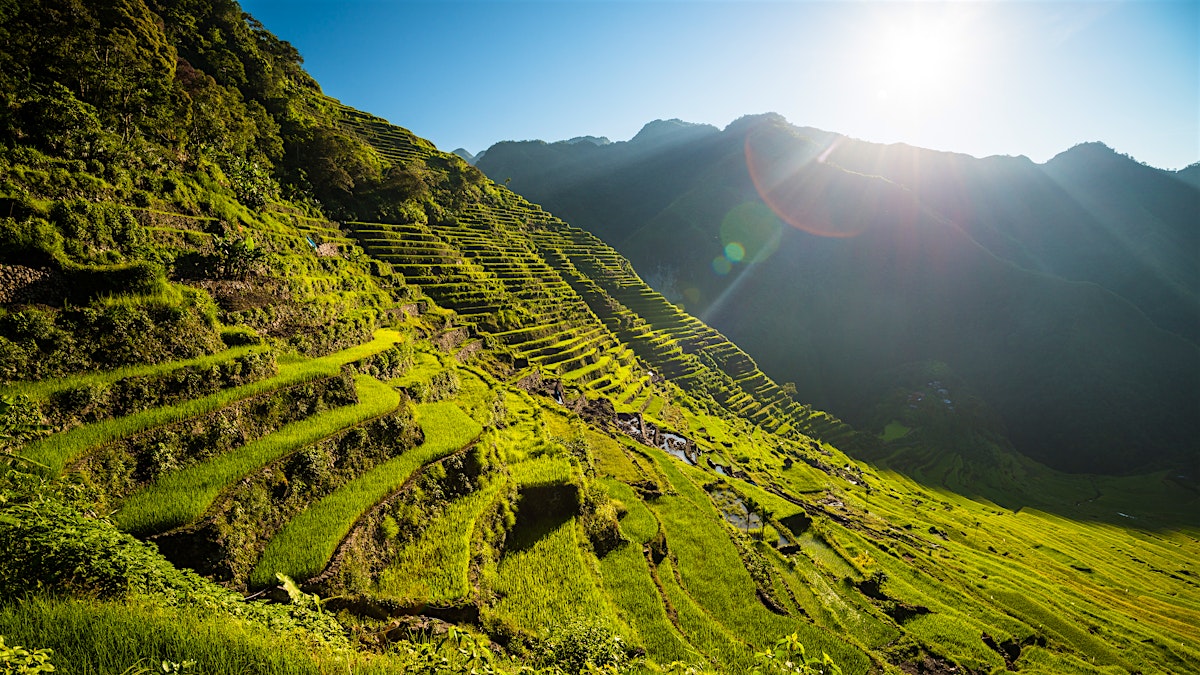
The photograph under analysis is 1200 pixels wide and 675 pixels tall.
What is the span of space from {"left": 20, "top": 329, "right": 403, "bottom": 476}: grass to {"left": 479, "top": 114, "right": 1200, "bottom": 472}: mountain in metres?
125

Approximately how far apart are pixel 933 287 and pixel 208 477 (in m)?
192

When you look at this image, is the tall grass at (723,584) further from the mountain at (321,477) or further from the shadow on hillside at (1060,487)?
the shadow on hillside at (1060,487)

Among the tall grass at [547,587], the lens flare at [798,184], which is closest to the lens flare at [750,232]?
the lens flare at [798,184]

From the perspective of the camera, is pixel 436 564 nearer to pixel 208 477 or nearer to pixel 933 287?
pixel 208 477

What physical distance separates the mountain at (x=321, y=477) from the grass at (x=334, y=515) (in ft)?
0.24

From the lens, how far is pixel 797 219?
16938cm

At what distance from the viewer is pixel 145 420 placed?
9875 millimetres

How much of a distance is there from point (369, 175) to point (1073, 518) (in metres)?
117

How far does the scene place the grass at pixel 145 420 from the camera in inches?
326

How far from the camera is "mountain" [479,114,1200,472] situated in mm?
120375

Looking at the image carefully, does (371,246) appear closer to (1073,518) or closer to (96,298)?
(96,298)

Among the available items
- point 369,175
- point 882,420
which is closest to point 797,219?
point 882,420

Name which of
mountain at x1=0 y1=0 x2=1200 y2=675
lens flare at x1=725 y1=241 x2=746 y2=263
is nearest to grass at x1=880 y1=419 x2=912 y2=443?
mountain at x1=0 y1=0 x2=1200 y2=675

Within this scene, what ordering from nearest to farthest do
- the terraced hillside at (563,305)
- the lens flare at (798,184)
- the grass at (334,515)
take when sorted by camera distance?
the grass at (334,515) < the terraced hillside at (563,305) < the lens flare at (798,184)
